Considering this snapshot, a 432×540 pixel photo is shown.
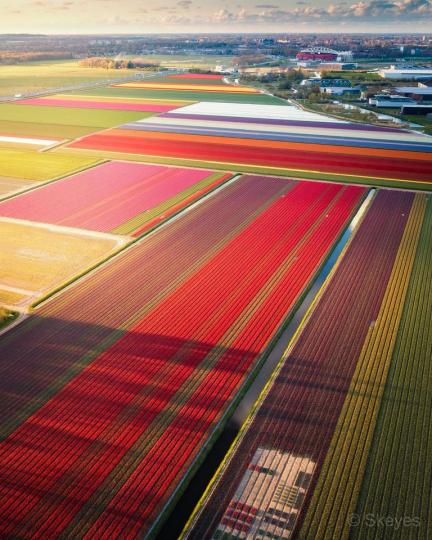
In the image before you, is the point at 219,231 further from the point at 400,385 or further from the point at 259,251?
the point at 400,385

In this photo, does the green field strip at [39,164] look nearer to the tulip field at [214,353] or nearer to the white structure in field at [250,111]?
the tulip field at [214,353]

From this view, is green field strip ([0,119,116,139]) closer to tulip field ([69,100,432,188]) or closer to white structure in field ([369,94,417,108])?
tulip field ([69,100,432,188])

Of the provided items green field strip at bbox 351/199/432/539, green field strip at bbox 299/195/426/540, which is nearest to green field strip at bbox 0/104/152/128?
green field strip at bbox 299/195/426/540

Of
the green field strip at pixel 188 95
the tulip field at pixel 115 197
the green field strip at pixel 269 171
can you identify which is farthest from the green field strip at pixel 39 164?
the green field strip at pixel 188 95

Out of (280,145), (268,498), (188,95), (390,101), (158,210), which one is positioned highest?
(390,101)

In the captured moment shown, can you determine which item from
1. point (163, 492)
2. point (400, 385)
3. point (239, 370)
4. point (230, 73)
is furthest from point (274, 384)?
point (230, 73)

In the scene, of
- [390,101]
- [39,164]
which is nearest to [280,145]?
[39,164]

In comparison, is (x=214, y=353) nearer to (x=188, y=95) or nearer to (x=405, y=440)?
(x=405, y=440)
